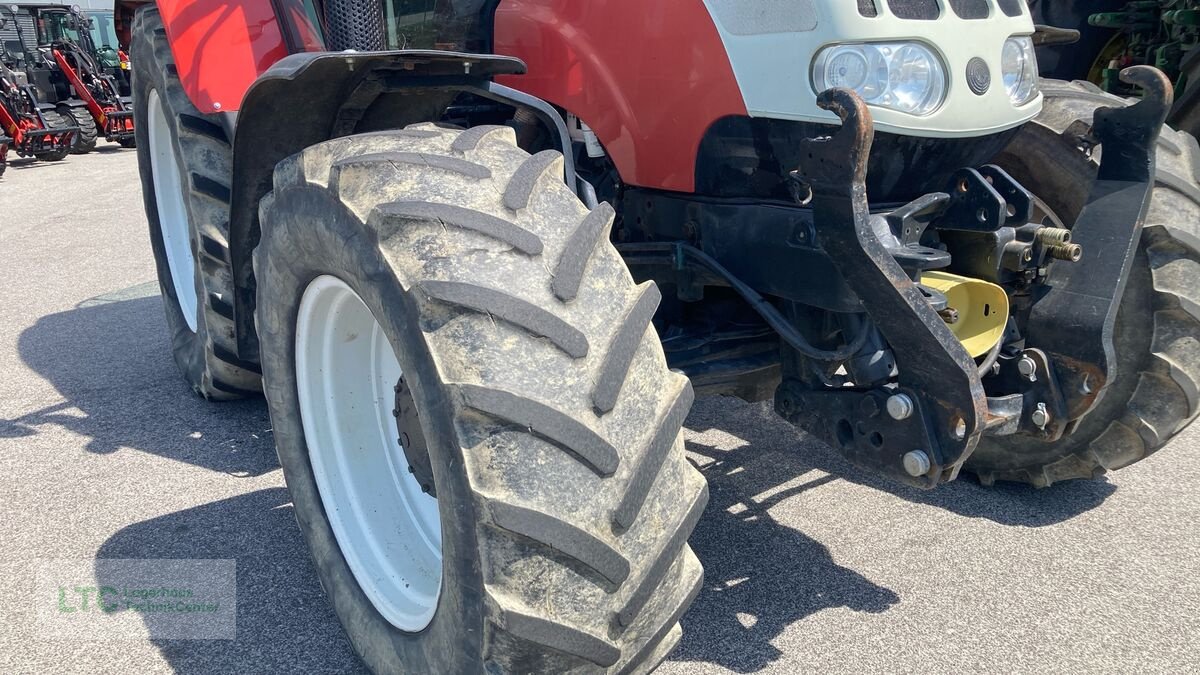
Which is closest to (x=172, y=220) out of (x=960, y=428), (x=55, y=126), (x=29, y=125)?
(x=960, y=428)

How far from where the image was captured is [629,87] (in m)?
2.47

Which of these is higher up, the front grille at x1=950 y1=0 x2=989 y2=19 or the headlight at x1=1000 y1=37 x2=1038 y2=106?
the front grille at x1=950 y1=0 x2=989 y2=19

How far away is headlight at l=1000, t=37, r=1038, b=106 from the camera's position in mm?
2225

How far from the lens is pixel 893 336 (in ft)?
6.63

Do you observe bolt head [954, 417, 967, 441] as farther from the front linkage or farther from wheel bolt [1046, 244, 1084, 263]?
wheel bolt [1046, 244, 1084, 263]

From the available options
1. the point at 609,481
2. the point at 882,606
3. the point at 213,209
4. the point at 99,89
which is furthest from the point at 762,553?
the point at 99,89

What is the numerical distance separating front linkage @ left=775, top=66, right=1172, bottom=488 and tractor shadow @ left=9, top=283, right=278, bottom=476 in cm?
223

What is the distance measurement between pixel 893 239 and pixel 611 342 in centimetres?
80

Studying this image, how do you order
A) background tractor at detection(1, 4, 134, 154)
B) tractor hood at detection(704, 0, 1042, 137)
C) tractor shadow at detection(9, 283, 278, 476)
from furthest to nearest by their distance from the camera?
background tractor at detection(1, 4, 134, 154) → tractor shadow at detection(9, 283, 278, 476) → tractor hood at detection(704, 0, 1042, 137)

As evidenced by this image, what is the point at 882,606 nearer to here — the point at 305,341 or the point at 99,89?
the point at 305,341

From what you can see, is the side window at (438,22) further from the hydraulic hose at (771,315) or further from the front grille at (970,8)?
the front grille at (970,8)

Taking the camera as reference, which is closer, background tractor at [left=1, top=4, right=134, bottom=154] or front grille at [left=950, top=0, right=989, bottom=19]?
front grille at [left=950, top=0, right=989, bottom=19]

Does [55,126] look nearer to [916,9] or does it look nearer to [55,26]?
[55,26]

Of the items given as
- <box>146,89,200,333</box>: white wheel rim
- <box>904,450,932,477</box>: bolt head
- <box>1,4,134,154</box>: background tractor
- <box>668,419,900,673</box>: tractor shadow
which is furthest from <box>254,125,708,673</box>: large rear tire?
<box>1,4,134,154</box>: background tractor
